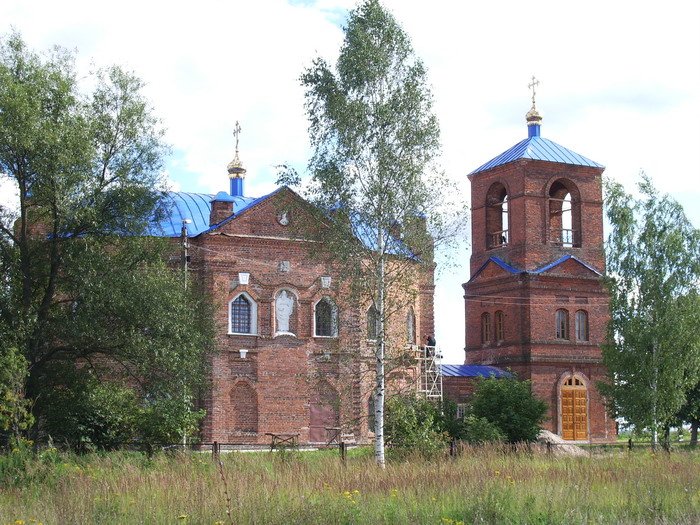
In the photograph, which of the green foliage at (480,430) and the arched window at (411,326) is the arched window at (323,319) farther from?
the green foliage at (480,430)

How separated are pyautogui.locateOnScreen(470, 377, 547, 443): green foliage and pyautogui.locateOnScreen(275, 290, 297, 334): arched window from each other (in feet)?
19.7

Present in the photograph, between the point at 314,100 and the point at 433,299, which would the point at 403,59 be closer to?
the point at 314,100

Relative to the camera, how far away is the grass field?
39.1 ft

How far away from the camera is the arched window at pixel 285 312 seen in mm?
31797

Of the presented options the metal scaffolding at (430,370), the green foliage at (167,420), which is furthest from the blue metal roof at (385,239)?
the metal scaffolding at (430,370)

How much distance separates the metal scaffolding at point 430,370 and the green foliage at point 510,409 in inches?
145

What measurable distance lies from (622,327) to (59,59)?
17425 millimetres

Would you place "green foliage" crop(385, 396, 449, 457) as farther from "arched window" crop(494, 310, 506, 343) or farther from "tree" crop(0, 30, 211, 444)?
"arched window" crop(494, 310, 506, 343)

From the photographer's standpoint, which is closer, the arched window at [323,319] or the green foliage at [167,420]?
the green foliage at [167,420]

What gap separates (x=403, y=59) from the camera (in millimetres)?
23156

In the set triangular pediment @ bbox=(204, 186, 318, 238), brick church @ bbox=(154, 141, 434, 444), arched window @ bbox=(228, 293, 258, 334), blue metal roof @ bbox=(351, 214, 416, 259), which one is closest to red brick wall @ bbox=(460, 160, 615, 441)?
brick church @ bbox=(154, 141, 434, 444)

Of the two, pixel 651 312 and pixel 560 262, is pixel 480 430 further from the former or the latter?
pixel 560 262

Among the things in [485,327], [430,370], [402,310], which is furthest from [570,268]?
[402,310]

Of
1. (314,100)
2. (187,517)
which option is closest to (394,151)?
(314,100)
